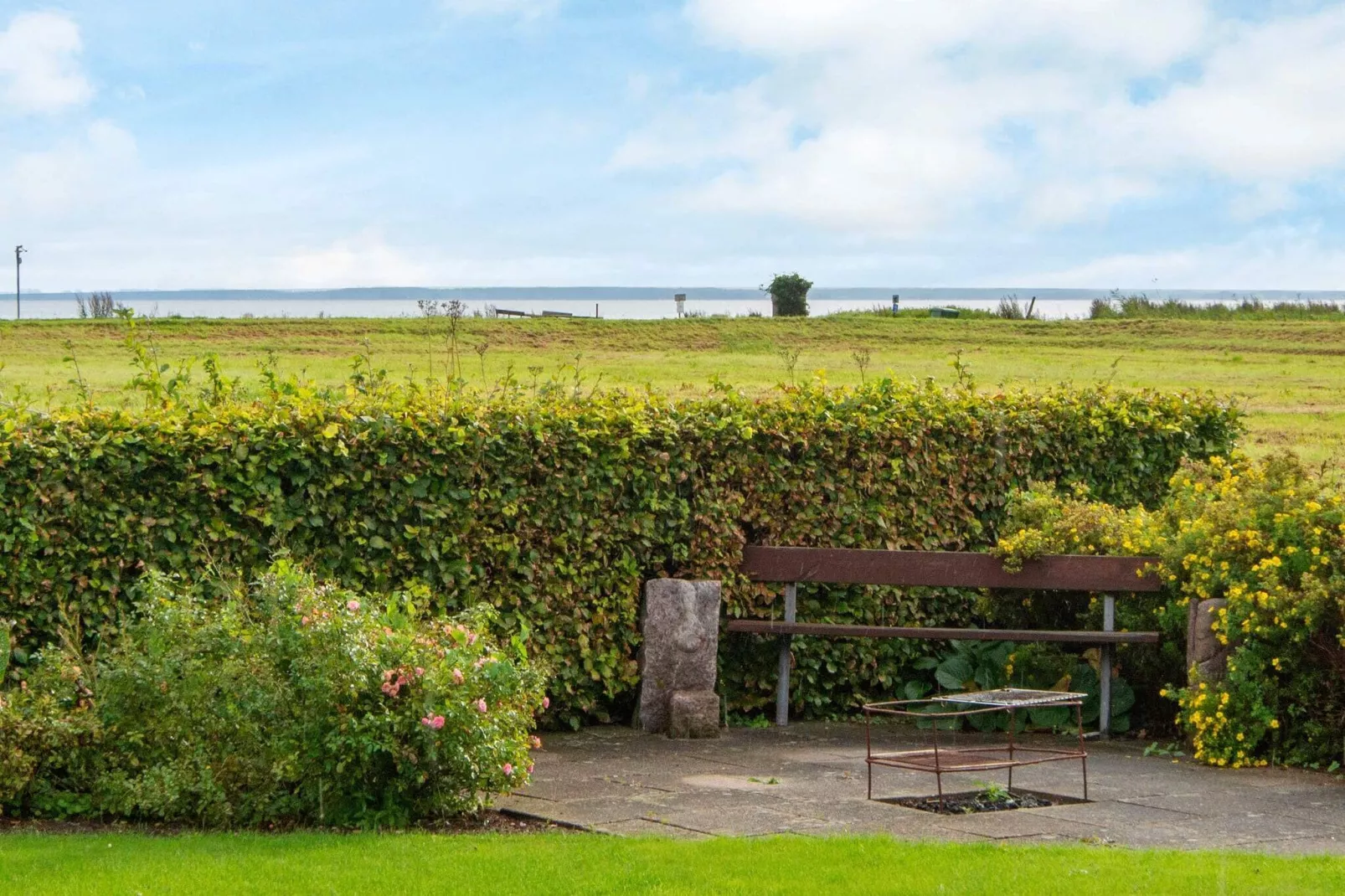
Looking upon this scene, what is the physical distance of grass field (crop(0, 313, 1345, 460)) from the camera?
27484 mm

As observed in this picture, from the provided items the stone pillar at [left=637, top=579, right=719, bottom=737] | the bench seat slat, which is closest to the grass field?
the bench seat slat

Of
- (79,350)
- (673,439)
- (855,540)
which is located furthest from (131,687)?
(79,350)

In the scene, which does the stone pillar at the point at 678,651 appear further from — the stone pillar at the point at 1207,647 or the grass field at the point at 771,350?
the grass field at the point at 771,350

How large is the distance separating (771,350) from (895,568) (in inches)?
1077

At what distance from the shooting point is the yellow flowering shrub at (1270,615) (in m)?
7.75

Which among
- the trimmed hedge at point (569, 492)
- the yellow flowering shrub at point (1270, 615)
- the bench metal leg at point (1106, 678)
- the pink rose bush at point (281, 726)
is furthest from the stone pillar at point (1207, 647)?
the pink rose bush at point (281, 726)

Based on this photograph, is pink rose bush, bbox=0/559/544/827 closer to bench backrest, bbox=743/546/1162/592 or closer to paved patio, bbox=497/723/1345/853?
paved patio, bbox=497/723/1345/853

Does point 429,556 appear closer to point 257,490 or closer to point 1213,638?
point 257,490

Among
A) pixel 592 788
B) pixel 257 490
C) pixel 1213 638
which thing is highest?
pixel 257 490

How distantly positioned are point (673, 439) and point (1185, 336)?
3299 cm

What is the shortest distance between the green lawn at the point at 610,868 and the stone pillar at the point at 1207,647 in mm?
2831

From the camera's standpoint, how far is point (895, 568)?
9.34m

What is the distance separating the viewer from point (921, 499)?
10031 millimetres

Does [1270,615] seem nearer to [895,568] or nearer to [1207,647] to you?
[1207,647]
